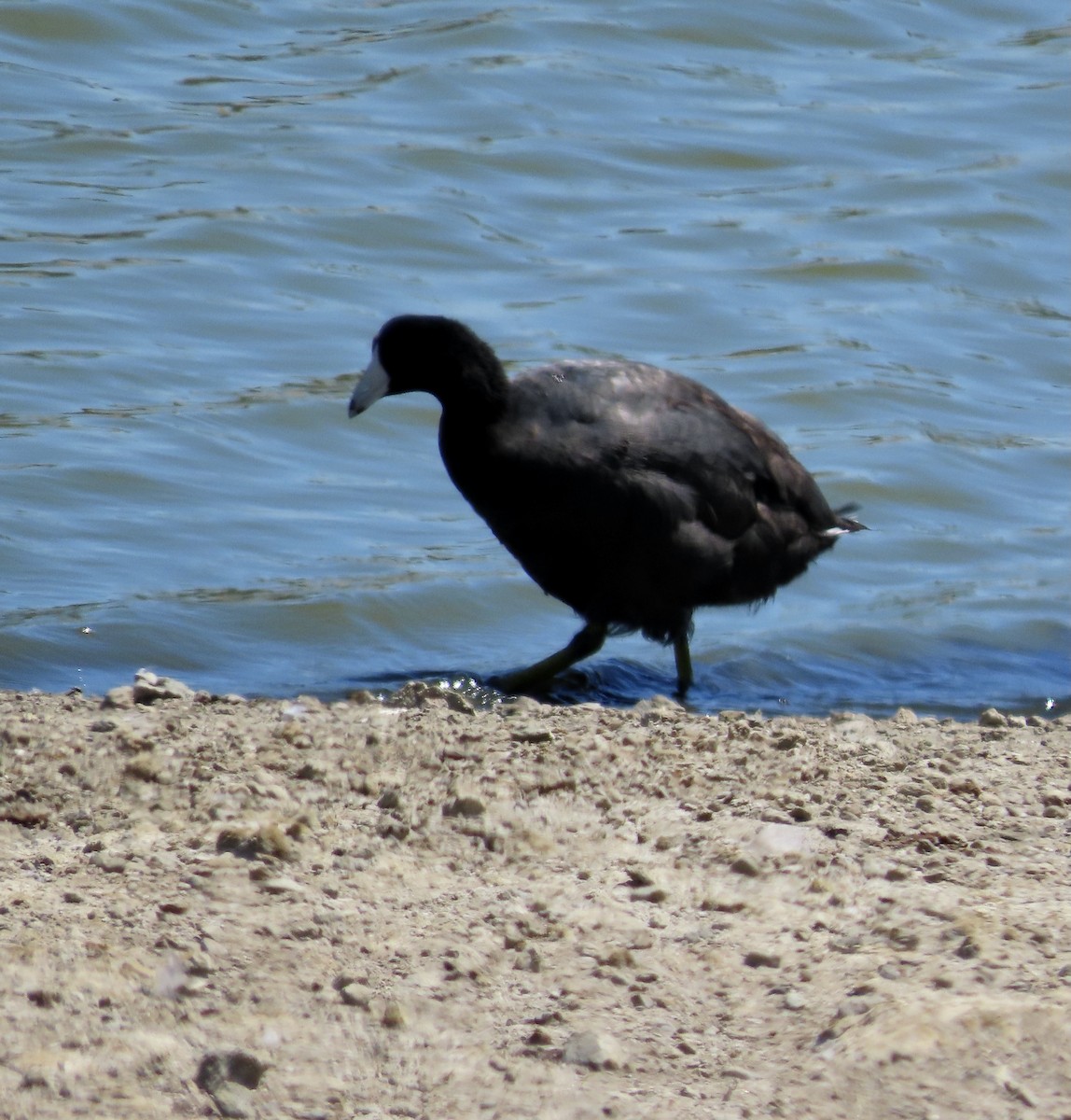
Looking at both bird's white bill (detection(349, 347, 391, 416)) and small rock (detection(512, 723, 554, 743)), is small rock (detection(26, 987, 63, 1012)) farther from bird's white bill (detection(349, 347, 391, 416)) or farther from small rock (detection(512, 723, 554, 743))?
bird's white bill (detection(349, 347, 391, 416))

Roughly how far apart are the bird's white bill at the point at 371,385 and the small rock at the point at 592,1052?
398 cm

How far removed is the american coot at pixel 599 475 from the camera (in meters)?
6.58

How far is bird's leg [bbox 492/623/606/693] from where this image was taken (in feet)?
22.9

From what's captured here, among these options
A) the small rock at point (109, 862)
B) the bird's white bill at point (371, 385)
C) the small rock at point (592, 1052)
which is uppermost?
the bird's white bill at point (371, 385)

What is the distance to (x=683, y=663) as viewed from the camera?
7242 millimetres

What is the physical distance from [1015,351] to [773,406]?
2.08 m

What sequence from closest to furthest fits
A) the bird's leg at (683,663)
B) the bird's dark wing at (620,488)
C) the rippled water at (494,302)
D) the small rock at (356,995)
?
1. the small rock at (356,995)
2. the bird's dark wing at (620,488)
3. the bird's leg at (683,663)
4. the rippled water at (494,302)

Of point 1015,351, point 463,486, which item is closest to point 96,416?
point 463,486

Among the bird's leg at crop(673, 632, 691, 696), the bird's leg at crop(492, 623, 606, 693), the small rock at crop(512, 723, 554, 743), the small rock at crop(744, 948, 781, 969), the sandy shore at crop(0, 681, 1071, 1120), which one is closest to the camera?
the sandy shore at crop(0, 681, 1071, 1120)

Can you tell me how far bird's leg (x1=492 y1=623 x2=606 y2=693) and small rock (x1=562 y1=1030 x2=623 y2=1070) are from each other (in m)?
3.60

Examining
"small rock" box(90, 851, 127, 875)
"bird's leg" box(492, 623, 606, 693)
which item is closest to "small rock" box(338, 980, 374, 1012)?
"small rock" box(90, 851, 127, 875)

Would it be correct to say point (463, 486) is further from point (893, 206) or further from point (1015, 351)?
point (893, 206)

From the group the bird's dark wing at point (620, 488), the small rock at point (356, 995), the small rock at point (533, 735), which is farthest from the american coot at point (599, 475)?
the small rock at point (356, 995)

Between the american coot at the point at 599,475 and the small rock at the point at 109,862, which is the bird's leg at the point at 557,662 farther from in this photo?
the small rock at the point at 109,862
